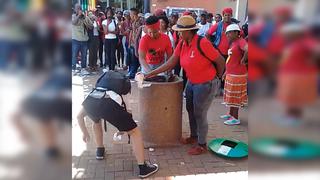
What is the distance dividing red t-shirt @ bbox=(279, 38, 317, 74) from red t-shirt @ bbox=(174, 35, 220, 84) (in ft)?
8.08

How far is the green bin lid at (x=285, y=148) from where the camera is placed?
→ 3.76 ft

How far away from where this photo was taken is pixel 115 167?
3.61 meters

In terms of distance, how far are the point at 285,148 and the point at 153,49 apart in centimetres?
348

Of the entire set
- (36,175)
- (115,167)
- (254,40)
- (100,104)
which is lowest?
(115,167)

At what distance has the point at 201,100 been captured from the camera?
3.79 m

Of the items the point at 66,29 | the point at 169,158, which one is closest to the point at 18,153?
the point at 66,29

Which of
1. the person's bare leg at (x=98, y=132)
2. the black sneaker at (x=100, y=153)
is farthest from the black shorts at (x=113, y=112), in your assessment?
the black sneaker at (x=100, y=153)

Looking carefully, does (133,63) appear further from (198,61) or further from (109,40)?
(198,61)

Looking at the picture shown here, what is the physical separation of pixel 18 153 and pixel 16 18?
16.3 inches

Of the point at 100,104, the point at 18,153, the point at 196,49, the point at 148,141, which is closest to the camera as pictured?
the point at 18,153

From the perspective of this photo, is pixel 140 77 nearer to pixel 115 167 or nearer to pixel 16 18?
pixel 115 167

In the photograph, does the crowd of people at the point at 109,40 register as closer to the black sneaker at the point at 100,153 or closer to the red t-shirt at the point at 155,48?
the red t-shirt at the point at 155,48

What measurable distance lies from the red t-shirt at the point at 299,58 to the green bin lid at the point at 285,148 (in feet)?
0.72

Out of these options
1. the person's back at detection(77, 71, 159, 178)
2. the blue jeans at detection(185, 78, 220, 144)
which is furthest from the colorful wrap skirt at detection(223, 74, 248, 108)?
the person's back at detection(77, 71, 159, 178)
